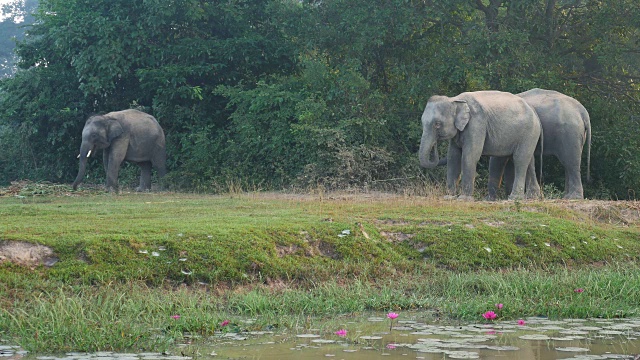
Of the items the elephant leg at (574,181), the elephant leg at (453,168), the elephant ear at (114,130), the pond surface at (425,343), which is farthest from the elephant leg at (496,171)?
the pond surface at (425,343)

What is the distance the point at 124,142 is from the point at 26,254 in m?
13.1

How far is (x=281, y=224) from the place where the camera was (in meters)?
12.5

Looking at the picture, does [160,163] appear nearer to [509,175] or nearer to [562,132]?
[509,175]

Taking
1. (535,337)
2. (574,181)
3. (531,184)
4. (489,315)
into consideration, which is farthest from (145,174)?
(535,337)

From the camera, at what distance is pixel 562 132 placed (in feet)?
65.6

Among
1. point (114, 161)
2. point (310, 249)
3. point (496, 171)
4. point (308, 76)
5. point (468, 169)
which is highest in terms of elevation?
point (308, 76)

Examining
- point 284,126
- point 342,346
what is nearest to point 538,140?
point 284,126

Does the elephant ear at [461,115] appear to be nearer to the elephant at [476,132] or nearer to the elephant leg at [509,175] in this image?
the elephant at [476,132]

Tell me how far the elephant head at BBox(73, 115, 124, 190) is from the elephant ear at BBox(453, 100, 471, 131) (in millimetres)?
8487

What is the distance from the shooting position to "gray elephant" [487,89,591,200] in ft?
65.5

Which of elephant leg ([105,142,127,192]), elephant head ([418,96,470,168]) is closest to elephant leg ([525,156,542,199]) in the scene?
elephant head ([418,96,470,168])

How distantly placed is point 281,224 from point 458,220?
2829 millimetres

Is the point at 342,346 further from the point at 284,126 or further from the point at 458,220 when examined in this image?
the point at 284,126

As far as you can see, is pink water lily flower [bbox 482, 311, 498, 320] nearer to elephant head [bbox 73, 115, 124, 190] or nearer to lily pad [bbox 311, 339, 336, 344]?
lily pad [bbox 311, 339, 336, 344]
